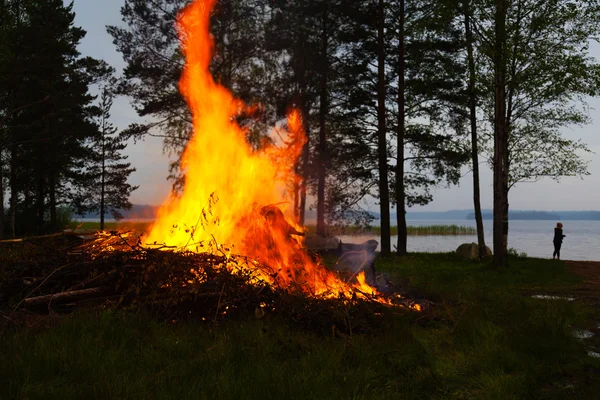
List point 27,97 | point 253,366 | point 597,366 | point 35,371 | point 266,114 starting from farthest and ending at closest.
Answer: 1. point 27,97
2. point 266,114
3. point 597,366
4. point 253,366
5. point 35,371

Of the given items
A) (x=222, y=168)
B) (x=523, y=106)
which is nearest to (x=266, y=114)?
(x=523, y=106)

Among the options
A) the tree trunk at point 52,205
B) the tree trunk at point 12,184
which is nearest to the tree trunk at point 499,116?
the tree trunk at point 12,184

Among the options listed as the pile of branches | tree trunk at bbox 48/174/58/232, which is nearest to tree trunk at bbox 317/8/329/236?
the pile of branches

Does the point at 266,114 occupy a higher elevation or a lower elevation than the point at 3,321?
higher

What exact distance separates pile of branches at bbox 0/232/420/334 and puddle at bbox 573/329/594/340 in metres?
2.57

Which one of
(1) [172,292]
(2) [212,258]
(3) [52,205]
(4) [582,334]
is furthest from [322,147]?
(3) [52,205]

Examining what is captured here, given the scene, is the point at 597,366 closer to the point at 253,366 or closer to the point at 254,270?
the point at 253,366

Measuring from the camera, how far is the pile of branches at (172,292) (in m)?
6.14

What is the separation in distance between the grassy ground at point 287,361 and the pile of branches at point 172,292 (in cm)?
34

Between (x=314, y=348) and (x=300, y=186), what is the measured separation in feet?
57.0

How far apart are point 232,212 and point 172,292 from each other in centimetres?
244

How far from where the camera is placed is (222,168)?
8844 mm

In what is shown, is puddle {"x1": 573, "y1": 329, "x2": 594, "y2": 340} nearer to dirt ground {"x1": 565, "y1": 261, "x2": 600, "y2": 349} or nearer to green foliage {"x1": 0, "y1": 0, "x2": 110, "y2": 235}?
dirt ground {"x1": 565, "y1": 261, "x2": 600, "y2": 349}

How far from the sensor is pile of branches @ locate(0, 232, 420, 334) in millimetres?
6141
